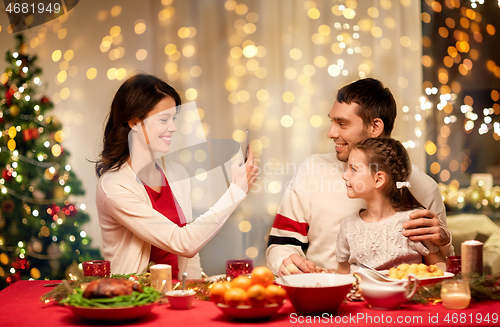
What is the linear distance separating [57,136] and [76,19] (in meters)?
0.83

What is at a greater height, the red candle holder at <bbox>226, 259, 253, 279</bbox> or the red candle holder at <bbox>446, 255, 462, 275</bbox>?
the red candle holder at <bbox>226, 259, 253, 279</bbox>

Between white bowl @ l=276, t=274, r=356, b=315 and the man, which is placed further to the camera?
the man

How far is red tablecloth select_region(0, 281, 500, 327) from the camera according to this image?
113cm

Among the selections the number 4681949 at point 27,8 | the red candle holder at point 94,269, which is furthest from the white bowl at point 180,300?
the number 4681949 at point 27,8

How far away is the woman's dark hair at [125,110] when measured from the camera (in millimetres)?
→ 2080

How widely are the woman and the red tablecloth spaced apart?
1.95 ft

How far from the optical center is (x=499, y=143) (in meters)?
3.18

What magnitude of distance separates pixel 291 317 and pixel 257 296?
0.41 ft

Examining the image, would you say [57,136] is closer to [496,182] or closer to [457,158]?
[457,158]

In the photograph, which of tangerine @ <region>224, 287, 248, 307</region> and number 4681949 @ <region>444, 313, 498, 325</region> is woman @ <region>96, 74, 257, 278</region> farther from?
number 4681949 @ <region>444, 313, 498, 325</region>

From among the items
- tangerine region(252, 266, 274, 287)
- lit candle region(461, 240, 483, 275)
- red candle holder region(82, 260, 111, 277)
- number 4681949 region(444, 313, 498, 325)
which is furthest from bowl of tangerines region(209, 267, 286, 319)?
lit candle region(461, 240, 483, 275)

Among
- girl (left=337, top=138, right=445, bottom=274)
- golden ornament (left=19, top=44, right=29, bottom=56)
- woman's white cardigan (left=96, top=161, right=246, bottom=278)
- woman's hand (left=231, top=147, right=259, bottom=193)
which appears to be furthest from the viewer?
golden ornament (left=19, top=44, right=29, bottom=56)

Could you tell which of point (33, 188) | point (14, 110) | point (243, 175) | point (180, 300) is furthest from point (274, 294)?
point (14, 110)

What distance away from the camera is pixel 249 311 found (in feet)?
3.66
